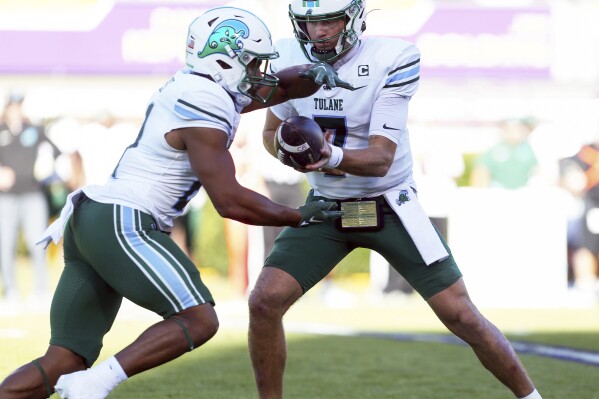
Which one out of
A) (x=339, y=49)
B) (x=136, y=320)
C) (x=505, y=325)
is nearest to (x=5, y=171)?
(x=136, y=320)

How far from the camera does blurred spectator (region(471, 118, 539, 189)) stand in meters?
12.2

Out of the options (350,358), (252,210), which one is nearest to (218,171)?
(252,210)

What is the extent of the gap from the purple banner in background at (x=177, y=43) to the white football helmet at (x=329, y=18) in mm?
13851

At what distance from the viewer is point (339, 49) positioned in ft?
16.8

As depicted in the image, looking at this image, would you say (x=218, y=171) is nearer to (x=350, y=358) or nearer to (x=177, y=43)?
(x=350, y=358)

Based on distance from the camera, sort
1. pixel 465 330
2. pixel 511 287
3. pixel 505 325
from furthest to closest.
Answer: pixel 511 287 → pixel 505 325 → pixel 465 330

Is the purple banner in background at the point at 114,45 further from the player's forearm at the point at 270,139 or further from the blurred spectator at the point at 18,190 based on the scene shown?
the player's forearm at the point at 270,139

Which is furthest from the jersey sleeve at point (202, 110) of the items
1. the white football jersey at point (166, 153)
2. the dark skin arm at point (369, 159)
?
the dark skin arm at point (369, 159)

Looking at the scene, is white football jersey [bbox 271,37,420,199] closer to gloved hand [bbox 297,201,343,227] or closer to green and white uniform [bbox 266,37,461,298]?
green and white uniform [bbox 266,37,461,298]

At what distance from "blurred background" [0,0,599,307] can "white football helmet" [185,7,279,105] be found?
268 inches

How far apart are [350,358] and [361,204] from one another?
2.39m

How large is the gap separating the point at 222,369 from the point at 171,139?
275 centimetres

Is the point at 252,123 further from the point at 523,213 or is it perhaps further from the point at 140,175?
the point at 140,175

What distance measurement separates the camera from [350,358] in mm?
7344
